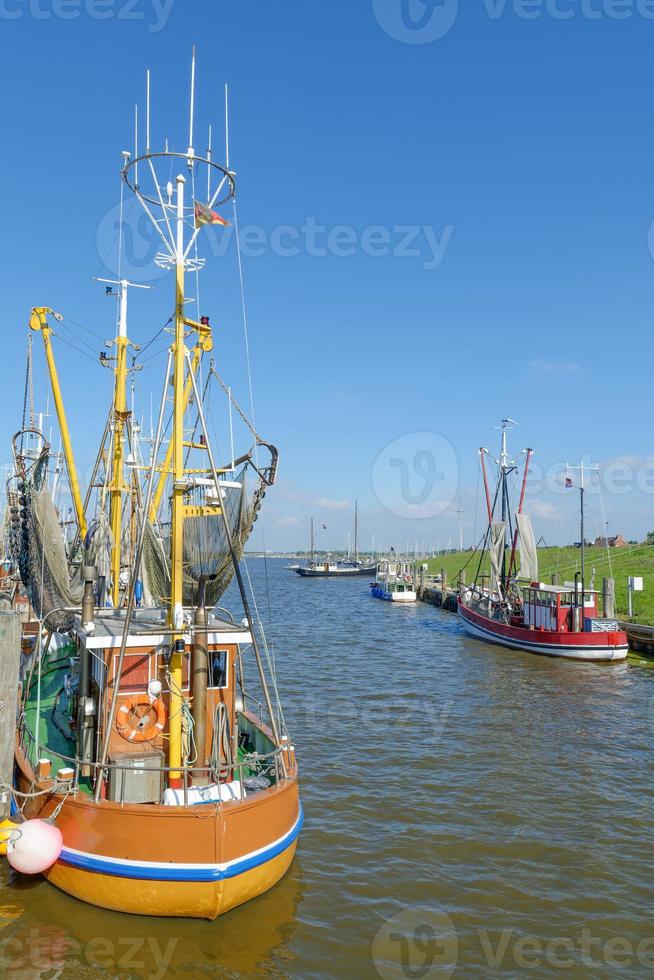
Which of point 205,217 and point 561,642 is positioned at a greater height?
point 205,217

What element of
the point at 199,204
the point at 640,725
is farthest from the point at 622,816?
the point at 199,204

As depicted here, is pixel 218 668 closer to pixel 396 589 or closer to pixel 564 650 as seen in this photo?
pixel 564 650

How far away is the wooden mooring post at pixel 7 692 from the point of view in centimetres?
1312

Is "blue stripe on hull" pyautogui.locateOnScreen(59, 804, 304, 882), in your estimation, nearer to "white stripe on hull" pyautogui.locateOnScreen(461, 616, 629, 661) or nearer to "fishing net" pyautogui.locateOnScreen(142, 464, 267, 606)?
"fishing net" pyautogui.locateOnScreen(142, 464, 267, 606)

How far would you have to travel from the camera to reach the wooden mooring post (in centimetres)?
1312

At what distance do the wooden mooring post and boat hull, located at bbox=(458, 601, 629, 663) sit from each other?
32418mm

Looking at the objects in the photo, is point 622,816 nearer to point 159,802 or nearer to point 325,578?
point 159,802

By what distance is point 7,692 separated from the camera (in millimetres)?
13172

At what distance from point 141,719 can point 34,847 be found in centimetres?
267

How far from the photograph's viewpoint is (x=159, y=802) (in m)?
12.3

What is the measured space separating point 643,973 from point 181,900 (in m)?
7.58

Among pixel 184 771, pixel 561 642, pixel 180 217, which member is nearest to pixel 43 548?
pixel 184 771

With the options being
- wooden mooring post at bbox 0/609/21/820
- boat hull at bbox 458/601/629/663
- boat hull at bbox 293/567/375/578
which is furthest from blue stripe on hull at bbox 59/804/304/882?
boat hull at bbox 293/567/375/578

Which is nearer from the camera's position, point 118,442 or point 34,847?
point 34,847
